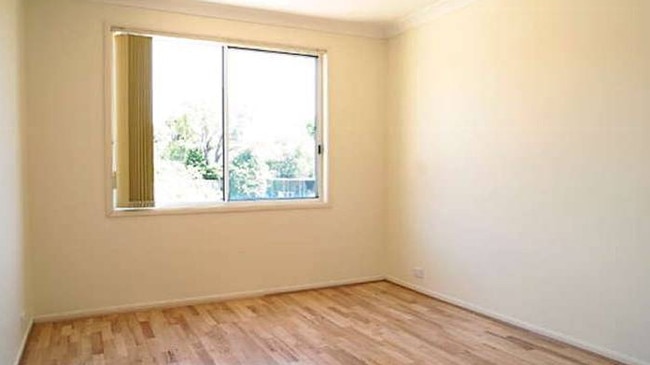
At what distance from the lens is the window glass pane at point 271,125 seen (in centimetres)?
455

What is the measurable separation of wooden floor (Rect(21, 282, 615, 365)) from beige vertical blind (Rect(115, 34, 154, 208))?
1039 mm

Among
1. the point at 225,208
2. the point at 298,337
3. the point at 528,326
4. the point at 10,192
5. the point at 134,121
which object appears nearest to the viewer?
the point at 10,192

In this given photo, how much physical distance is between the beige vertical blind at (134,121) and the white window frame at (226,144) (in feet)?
0.19

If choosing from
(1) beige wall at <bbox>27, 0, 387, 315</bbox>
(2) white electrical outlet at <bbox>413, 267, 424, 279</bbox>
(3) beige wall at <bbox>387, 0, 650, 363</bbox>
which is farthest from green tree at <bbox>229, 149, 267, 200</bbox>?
(2) white electrical outlet at <bbox>413, 267, 424, 279</bbox>

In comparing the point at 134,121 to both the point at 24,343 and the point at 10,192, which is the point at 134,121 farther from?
the point at 24,343

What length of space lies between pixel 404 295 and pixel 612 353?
1.88m

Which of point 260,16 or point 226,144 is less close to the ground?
point 260,16

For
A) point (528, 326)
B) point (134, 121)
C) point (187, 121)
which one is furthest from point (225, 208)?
point (528, 326)

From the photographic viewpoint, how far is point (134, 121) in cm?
408

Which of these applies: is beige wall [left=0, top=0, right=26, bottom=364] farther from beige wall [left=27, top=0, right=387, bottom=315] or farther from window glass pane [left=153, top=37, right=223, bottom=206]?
window glass pane [left=153, top=37, right=223, bottom=206]

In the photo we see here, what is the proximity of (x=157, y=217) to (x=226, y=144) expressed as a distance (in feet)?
2.95

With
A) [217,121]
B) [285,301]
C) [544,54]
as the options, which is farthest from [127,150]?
[544,54]

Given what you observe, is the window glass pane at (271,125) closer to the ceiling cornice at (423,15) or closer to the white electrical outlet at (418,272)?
the ceiling cornice at (423,15)

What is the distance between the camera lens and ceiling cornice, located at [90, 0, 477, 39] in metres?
4.11
